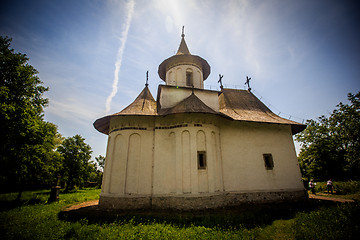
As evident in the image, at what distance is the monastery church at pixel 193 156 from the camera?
29.1ft

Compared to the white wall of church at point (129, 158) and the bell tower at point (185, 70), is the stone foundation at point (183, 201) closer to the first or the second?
the white wall of church at point (129, 158)

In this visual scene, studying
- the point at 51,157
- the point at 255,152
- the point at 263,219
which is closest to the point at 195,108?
the point at 255,152

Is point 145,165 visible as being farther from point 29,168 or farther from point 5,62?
point 5,62

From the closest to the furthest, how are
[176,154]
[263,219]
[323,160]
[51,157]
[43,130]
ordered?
[263,219], [176,154], [43,130], [51,157], [323,160]

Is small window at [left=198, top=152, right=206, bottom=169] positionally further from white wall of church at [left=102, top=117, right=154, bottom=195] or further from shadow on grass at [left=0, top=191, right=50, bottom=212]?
shadow on grass at [left=0, top=191, right=50, bottom=212]

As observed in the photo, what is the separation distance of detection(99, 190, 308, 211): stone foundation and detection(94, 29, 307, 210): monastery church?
5 centimetres

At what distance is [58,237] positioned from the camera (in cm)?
496

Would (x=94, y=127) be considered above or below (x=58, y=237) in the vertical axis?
above

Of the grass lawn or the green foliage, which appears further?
the grass lawn

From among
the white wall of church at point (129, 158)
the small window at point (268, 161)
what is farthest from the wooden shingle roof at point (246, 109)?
the white wall of church at point (129, 158)

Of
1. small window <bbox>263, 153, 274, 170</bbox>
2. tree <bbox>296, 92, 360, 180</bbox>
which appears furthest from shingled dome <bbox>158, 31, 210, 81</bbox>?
tree <bbox>296, 92, 360, 180</bbox>

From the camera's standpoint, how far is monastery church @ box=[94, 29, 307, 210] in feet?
29.1

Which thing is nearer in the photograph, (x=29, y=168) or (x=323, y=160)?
(x=29, y=168)

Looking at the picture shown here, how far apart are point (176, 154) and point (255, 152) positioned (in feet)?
18.9
